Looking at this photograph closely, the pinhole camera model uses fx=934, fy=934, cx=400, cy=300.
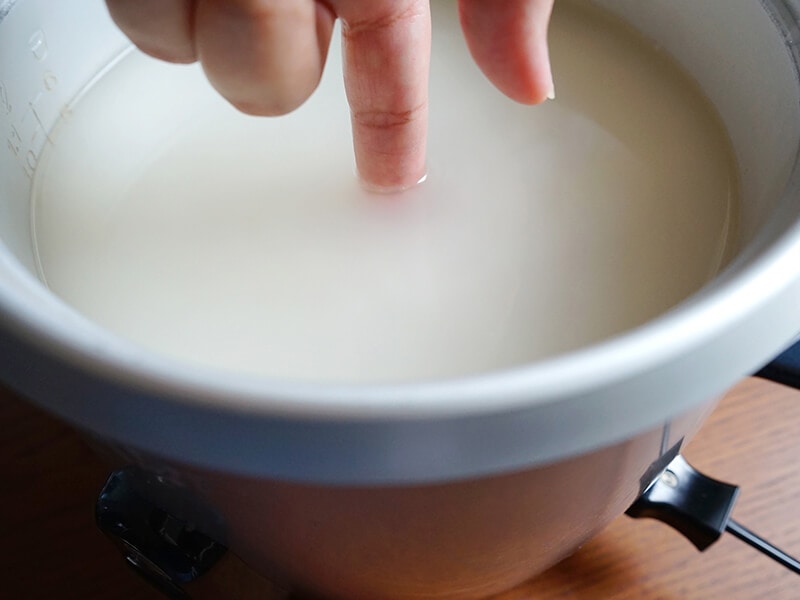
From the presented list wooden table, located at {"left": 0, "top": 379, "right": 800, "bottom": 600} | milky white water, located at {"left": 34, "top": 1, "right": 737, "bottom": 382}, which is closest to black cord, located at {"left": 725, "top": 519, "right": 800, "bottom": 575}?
wooden table, located at {"left": 0, "top": 379, "right": 800, "bottom": 600}

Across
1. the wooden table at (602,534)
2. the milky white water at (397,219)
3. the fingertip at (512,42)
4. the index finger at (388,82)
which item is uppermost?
the fingertip at (512,42)

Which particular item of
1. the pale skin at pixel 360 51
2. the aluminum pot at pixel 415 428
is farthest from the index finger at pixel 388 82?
the aluminum pot at pixel 415 428

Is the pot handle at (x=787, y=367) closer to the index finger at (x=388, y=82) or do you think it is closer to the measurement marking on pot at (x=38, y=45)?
the index finger at (x=388, y=82)

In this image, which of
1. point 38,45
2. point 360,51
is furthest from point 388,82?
point 38,45

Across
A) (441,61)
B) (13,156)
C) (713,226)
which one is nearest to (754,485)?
(713,226)

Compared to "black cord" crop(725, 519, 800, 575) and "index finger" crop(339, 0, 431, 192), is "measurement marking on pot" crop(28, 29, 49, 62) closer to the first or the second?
"index finger" crop(339, 0, 431, 192)

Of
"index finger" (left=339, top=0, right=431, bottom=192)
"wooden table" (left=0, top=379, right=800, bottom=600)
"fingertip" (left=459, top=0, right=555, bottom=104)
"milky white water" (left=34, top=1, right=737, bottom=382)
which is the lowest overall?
"wooden table" (left=0, top=379, right=800, bottom=600)

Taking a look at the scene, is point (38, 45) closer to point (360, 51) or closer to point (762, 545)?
point (360, 51)
